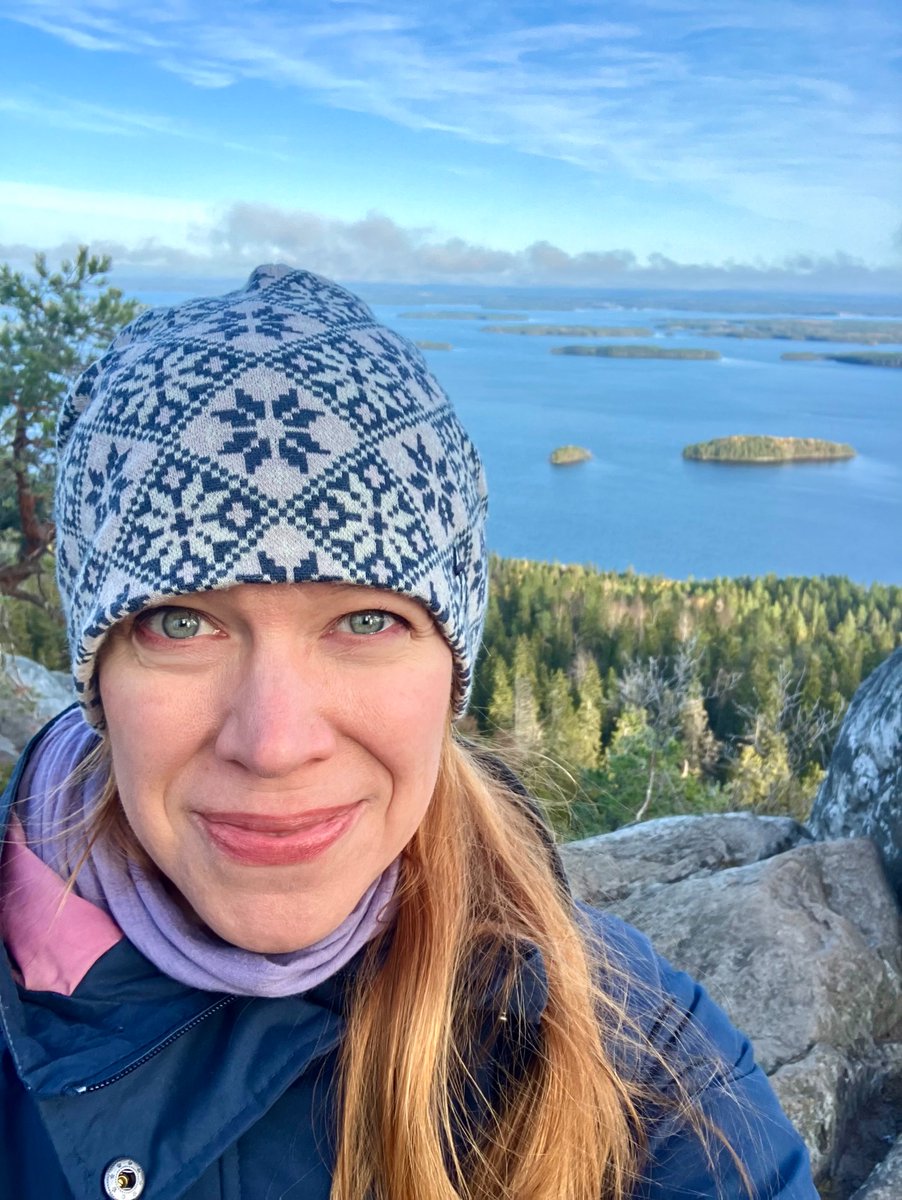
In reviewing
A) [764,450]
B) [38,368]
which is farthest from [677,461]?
[38,368]

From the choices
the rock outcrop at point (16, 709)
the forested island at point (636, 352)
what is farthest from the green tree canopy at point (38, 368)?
the forested island at point (636, 352)

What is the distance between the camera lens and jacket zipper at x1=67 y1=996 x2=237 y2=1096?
41.4 inches

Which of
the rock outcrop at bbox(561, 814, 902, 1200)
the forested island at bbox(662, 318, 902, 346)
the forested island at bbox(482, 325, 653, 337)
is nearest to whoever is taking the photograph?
the rock outcrop at bbox(561, 814, 902, 1200)

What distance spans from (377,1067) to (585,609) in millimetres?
30568

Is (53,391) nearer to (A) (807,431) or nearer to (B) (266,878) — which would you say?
(B) (266,878)

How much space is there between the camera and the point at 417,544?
1132 mm

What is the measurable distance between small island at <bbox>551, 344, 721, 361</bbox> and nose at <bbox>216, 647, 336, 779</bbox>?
3927cm

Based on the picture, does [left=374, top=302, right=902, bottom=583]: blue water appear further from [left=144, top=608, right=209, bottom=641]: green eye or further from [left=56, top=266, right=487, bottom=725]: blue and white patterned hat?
[left=144, top=608, right=209, bottom=641]: green eye

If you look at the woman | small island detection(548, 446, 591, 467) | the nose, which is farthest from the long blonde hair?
small island detection(548, 446, 591, 467)

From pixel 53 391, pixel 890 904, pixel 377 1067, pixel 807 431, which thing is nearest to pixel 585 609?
pixel 807 431

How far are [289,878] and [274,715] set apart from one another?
0.23 metres

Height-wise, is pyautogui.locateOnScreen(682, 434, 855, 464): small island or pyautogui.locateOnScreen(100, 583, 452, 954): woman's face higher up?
pyautogui.locateOnScreen(100, 583, 452, 954): woman's face

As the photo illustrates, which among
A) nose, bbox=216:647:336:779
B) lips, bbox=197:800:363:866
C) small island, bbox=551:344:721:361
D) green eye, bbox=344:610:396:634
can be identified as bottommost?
lips, bbox=197:800:363:866

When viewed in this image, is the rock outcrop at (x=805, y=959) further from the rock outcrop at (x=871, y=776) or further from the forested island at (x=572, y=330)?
the forested island at (x=572, y=330)
